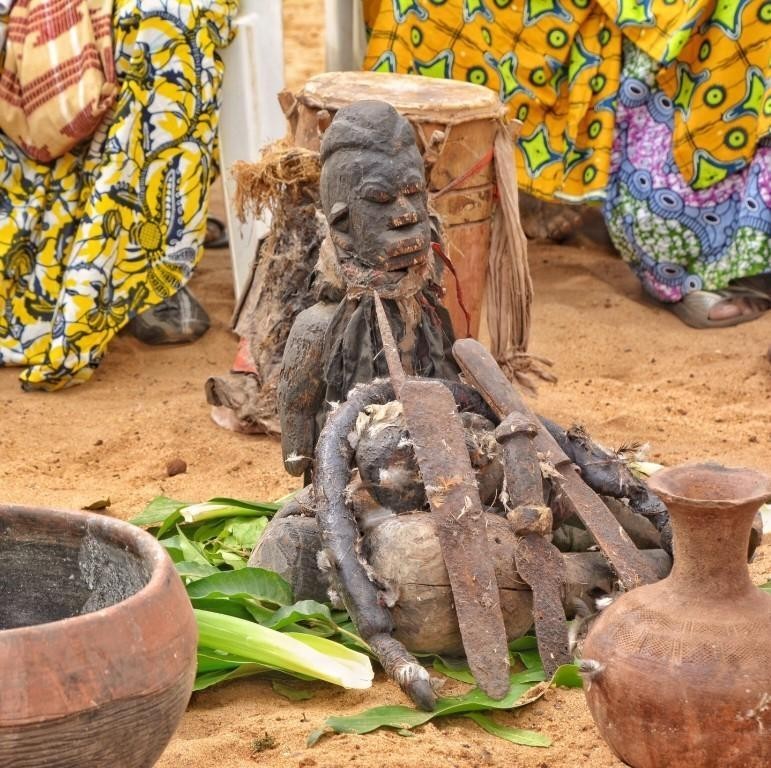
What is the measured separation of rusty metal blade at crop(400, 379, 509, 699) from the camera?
311 centimetres

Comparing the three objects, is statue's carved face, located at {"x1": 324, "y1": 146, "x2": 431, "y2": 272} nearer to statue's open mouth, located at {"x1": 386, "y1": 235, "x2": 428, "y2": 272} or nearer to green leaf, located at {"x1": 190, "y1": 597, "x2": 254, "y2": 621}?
statue's open mouth, located at {"x1": 386, "y1": 235, "x2": 428, "y2": 272}

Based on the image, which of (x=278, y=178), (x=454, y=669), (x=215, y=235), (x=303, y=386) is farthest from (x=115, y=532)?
Answer: (x=215, y=235)

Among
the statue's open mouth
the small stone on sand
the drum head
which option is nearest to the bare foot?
the drum head

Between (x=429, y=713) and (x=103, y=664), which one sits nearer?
(x=103, y=664)

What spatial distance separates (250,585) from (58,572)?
0.95 m

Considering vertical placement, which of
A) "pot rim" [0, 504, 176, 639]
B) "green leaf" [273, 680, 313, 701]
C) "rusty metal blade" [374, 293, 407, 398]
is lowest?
"green leaf" [273, 680, 313, 701]

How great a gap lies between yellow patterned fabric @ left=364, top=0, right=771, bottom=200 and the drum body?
193 cm

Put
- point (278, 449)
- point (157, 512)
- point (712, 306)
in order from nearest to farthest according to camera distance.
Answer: point (157, 512) < point (278, 449) < point (712, 306)

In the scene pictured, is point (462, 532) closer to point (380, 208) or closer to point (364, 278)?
point (364, 278)

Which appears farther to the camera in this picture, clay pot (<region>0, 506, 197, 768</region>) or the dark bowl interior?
the dark bowl interior

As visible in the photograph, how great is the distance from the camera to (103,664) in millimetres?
2102

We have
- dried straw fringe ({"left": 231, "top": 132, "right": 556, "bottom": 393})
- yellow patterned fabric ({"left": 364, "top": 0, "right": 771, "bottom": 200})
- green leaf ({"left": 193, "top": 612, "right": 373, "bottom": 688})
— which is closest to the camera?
green leaf ({"left": 193, "top": 612, "right": 373, "bottom": 688})

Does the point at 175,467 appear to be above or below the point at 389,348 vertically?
below

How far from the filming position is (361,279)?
3.43m
